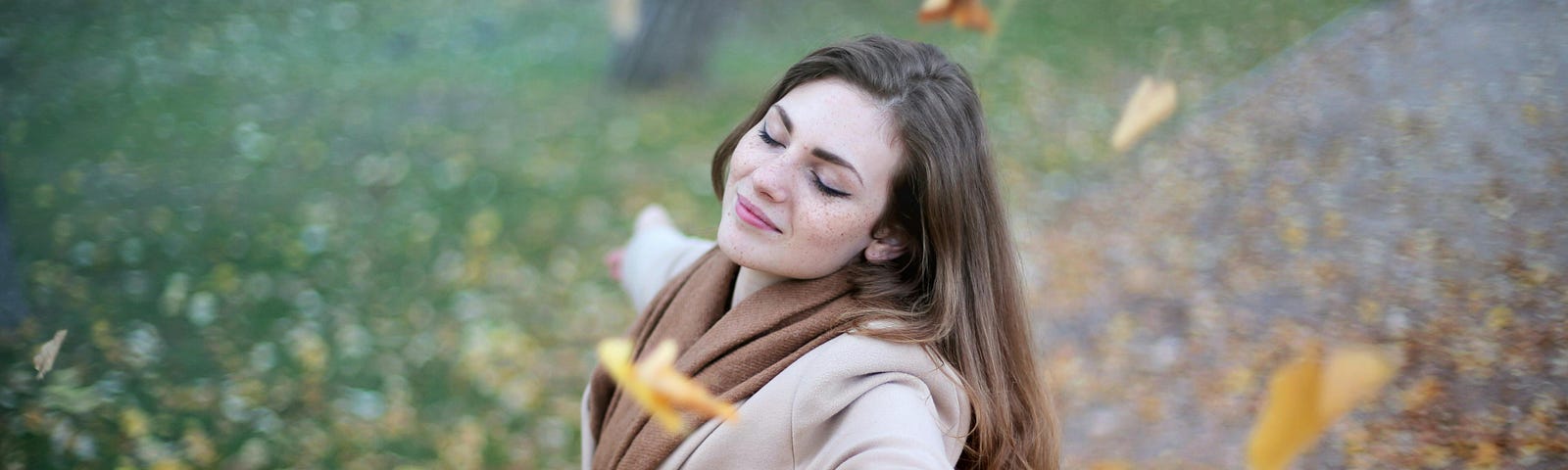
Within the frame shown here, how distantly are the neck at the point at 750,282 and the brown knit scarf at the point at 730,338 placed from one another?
21 mm

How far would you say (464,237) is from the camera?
4418 mm

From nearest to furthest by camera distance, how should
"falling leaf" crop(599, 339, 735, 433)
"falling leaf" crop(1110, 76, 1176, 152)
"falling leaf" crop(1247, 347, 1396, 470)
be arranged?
"falling leaf" crop(599, 339, 735, 433) < "falling leaf" crop(1247, 347, 1396, 470) < "falling leaf" crop(1110, 76, 1176, 152)

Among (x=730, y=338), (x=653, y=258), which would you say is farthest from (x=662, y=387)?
(x=653, y=258)

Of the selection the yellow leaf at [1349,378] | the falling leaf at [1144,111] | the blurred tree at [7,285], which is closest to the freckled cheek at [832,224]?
the yellow leaf at [1349,378]

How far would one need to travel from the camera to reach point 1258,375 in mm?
3344

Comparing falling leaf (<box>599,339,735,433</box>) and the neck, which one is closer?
falling leaf (<box>599,339,735,433</box>)

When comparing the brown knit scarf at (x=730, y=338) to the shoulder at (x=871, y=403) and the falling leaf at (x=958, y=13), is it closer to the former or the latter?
the shoulder at (x=871, y=403)

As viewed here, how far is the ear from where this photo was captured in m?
1.99

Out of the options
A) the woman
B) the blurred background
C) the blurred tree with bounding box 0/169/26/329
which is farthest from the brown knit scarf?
the blurred tree with bounding box 0/169/26/329

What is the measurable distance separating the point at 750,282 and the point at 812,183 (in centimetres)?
33

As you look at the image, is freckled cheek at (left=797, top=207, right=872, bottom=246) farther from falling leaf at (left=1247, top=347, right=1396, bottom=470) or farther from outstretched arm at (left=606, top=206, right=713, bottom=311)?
falling leaf at (left=1247, top=347, right=1396, bottom=470)

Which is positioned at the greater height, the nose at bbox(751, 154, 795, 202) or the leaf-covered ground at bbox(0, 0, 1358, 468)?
the nose at bbox(751, 154, 795, 202)

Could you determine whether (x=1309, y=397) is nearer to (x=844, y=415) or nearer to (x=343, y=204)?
(x=844, y=415)

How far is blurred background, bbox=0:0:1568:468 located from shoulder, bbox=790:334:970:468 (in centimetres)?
142
